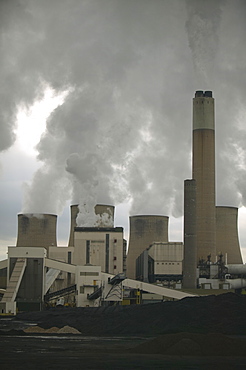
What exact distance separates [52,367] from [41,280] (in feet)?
113

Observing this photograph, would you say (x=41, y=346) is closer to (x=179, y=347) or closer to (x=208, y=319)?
(x=179, y=347)

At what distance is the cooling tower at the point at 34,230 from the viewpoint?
67688 millimetres

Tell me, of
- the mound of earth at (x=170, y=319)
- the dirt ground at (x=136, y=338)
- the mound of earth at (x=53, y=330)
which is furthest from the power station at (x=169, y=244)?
the mound of earth at (x=53, y=330)

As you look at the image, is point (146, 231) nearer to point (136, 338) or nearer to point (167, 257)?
point (167, 257)

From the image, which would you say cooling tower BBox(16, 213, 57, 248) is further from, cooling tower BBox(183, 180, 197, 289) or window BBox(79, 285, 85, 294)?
cooling tower BBox(183, 180, 197, 289)

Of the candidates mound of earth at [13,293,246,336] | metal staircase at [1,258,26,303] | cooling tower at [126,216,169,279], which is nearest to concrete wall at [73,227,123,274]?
cooling tower at [126,216,169,279]

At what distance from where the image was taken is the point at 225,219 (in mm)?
67500

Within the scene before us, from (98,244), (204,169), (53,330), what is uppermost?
(204,169)

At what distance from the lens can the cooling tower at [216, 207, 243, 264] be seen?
67.1m

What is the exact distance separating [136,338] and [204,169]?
37513mm

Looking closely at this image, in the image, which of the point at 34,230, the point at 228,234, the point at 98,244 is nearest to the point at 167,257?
the point at 228,234

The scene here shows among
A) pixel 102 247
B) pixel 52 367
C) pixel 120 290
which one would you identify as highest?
pixel 102 247

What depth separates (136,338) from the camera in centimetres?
3145

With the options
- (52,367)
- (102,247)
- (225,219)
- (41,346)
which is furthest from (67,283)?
(52,367)
